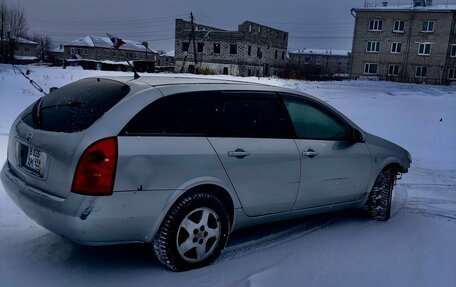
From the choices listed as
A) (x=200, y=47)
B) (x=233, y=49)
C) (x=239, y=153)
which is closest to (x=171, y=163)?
(x=239, y=153)

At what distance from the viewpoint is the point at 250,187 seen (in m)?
3.73

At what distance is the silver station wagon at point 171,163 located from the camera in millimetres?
3029

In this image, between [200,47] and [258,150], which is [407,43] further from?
[258,150]

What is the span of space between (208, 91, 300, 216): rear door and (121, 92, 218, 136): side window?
12 cm

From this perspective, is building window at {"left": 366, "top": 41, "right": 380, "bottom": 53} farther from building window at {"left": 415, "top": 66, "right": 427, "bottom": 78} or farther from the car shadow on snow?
the car shadow on snow

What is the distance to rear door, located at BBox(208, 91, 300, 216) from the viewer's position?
362 cm

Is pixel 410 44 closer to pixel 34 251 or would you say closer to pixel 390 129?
pixel 390 129

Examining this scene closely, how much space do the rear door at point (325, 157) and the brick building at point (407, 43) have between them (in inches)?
1825

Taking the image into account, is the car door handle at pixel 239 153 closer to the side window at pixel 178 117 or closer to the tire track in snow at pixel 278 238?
the side window at pixel 178 117

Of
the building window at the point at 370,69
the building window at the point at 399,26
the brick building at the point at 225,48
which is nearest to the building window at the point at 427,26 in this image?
the building window at the point at 399,26

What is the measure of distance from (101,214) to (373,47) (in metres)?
52.6

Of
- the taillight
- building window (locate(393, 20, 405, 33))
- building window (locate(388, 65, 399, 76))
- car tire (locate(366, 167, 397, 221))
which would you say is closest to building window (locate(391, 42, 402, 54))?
building window (locate(393, 20, 405, 33))

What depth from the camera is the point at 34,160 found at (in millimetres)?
3355

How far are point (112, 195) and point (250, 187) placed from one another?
1239 mm
